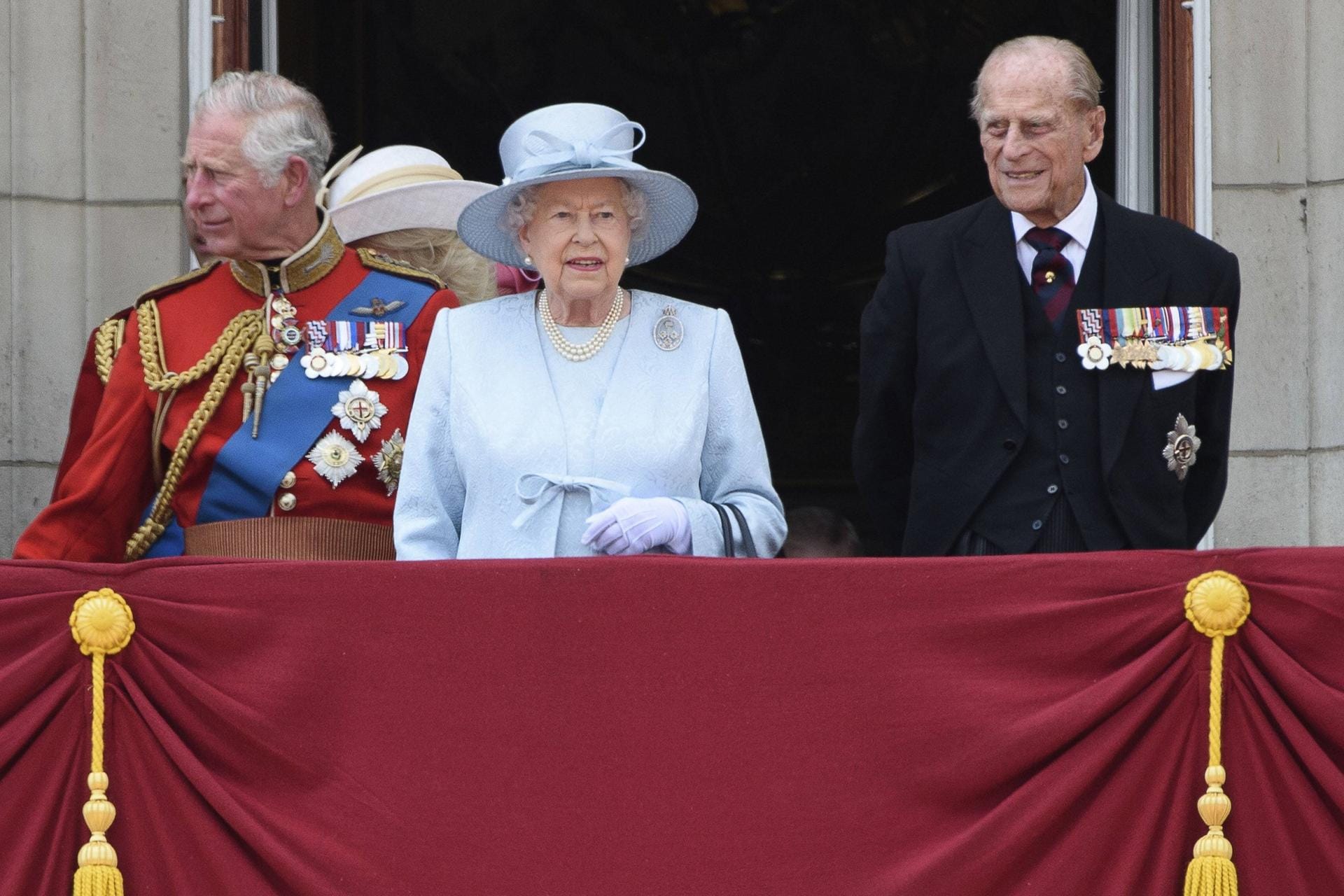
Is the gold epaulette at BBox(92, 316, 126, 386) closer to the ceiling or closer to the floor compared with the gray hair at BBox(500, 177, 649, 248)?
closer to the floor

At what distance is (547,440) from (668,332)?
277mm

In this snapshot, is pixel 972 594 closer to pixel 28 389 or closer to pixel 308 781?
pixel 308 781

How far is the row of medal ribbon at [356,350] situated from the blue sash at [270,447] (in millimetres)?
20

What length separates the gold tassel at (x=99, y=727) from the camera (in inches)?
124

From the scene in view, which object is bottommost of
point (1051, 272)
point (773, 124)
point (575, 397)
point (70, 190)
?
point (575, 397)

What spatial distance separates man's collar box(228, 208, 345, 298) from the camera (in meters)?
4.11

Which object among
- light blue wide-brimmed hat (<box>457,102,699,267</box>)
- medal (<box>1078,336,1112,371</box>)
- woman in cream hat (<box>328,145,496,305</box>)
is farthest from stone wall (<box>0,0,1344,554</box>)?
light blue wide-brimmed hat (<box>457,102,699,267</box>)

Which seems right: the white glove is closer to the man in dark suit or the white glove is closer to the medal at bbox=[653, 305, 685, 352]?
the medal at bbox=[653, 305, 685, 352]

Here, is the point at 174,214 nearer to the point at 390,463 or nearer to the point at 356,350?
the point at 356,350

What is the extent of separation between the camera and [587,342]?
362cm

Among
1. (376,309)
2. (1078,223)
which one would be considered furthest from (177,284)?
(1078,223)

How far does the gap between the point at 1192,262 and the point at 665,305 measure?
0.92 meters

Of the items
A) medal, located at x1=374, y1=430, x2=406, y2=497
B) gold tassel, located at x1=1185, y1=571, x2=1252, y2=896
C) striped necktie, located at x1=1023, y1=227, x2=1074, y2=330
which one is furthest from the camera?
medal, located at x1=374, y1=430, x2=406, y2=497

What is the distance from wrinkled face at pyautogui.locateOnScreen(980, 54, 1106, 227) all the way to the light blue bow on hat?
0.69 m
